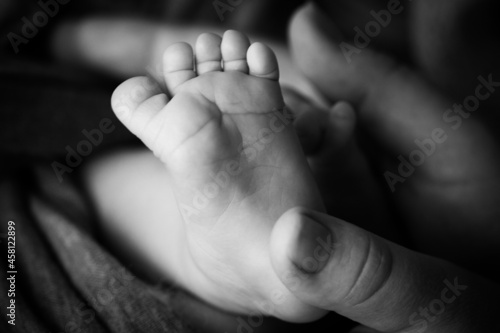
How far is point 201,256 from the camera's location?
50 centimetres

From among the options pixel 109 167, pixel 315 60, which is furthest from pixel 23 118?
pixel 315 60

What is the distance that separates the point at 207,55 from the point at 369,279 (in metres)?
0.26

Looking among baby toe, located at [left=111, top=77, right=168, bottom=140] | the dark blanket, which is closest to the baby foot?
baby toe, located at [left=111, top=77, right=168, bottom=140]

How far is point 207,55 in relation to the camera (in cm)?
50

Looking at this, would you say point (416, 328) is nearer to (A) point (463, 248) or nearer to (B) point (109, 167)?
(A) point (463, 248)

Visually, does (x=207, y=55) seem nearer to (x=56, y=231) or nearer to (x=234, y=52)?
(x=234, y=52)

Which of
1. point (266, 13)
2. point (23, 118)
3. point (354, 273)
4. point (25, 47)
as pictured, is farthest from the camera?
point (266, 13)

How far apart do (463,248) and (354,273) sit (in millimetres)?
298

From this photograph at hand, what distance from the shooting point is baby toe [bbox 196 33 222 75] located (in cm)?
50

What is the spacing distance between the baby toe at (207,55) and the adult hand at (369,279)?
18cm

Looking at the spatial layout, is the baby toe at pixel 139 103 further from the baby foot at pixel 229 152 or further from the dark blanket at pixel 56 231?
the dark blanket at pixel 56 231

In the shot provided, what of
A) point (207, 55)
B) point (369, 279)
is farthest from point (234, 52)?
point (369, 279)

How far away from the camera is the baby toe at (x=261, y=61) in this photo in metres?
0.49

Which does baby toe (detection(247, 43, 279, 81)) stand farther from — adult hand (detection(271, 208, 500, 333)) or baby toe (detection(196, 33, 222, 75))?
adult hand (detection(271, 208, 500, 333))
